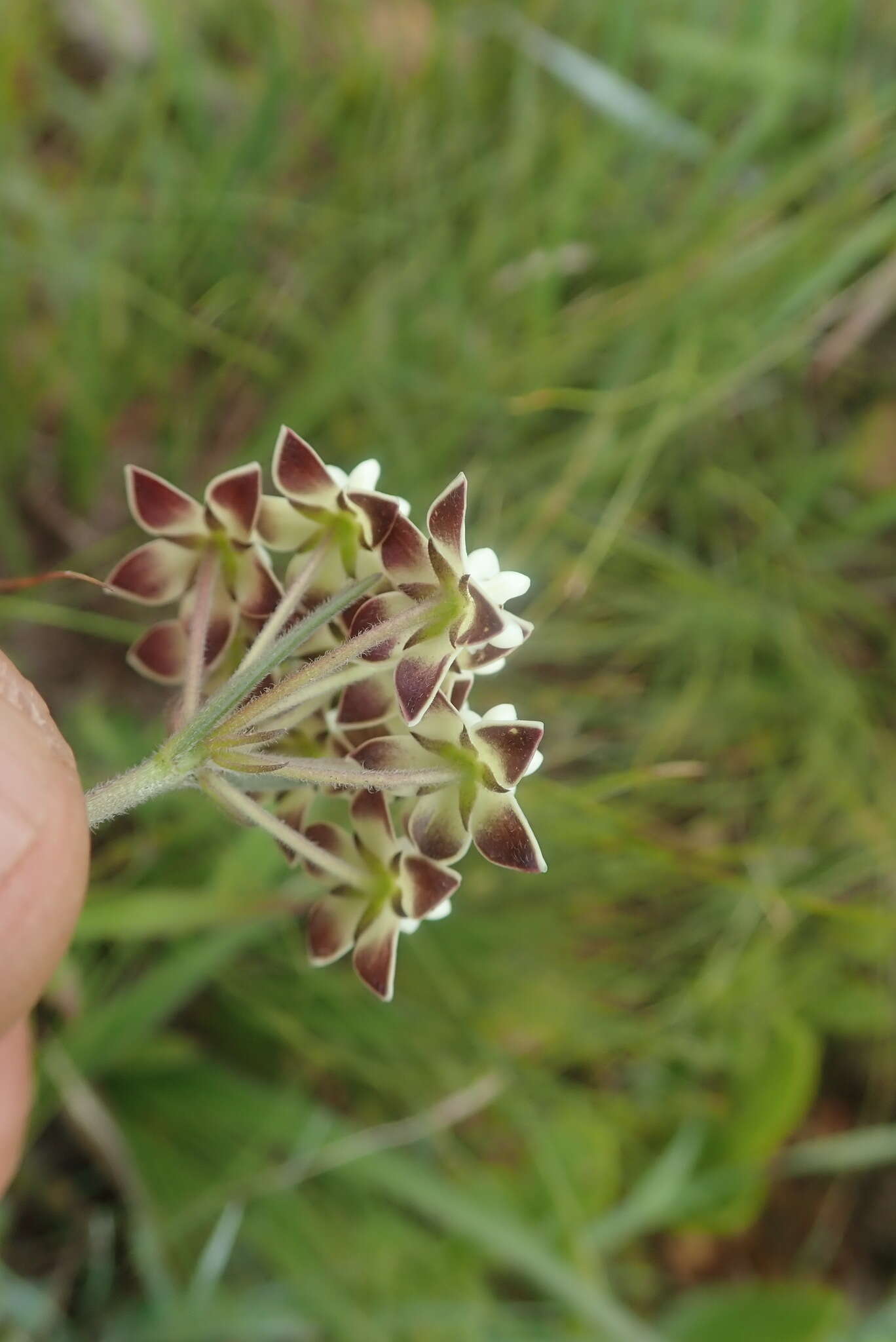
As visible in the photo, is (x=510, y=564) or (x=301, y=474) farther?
(x=510, y=564)

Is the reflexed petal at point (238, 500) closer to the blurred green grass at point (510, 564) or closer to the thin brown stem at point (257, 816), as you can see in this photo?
the thin brown stem at point (257, 816)

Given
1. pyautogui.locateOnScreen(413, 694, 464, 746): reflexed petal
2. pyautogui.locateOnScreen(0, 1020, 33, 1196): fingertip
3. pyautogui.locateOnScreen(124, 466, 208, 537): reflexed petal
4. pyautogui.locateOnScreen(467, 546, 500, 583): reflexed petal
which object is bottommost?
pyautogui.locateOnScreen(0, 1020, 33, 1196): fingertip

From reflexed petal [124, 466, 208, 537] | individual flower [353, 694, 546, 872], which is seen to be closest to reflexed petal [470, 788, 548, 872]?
individual flower [353, 694, 546, 872]

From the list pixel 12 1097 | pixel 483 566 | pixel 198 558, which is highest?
pixel 483 566

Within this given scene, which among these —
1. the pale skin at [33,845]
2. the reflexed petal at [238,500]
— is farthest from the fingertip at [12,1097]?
the reflexed petal at [238,500]

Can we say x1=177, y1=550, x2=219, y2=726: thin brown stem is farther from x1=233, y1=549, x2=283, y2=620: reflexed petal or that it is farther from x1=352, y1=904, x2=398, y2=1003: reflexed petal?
x1=352, y1=904, x2=398, y2=1003: reflexed petal

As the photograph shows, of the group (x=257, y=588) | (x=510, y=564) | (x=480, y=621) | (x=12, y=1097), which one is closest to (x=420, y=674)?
(x=480, y=621)

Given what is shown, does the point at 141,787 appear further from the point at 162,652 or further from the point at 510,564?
the point at 510,564

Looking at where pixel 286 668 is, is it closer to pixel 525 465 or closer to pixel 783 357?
pixel 525 465
